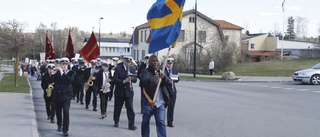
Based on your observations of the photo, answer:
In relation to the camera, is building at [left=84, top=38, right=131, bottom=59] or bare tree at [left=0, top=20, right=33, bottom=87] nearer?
bare tree at [left=0, top=20, right=33, bottom=87]

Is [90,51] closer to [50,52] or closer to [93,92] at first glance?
[93,92]

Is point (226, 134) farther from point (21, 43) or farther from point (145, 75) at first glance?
point (21, 43)

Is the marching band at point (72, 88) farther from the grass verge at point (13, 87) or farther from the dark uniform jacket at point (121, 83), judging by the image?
the grass verge at point (13, 87)

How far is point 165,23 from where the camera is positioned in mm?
7621

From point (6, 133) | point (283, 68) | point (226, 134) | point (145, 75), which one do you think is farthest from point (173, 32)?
point (283, 68)

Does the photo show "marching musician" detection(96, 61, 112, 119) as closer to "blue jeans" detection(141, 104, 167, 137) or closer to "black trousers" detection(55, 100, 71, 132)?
"black trousers" detection(55, 100, 71, 132)

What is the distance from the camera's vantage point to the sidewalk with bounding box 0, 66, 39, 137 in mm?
8555

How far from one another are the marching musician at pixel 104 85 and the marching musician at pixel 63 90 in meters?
2.26

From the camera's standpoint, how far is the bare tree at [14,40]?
842 inches

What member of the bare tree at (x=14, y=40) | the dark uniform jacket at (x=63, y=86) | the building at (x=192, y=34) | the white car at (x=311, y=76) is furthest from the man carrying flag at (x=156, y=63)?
the building at (x=192, y=34)

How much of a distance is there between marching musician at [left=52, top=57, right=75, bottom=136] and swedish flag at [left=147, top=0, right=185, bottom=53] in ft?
7.57

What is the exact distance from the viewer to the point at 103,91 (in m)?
11.3

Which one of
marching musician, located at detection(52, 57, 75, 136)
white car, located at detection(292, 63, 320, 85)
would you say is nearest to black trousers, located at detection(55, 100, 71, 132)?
marching musician, located at detection(52, 57, 75, 136)

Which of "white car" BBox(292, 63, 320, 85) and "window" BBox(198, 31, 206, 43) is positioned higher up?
"window" BBox(198, 31, 206, 43)
